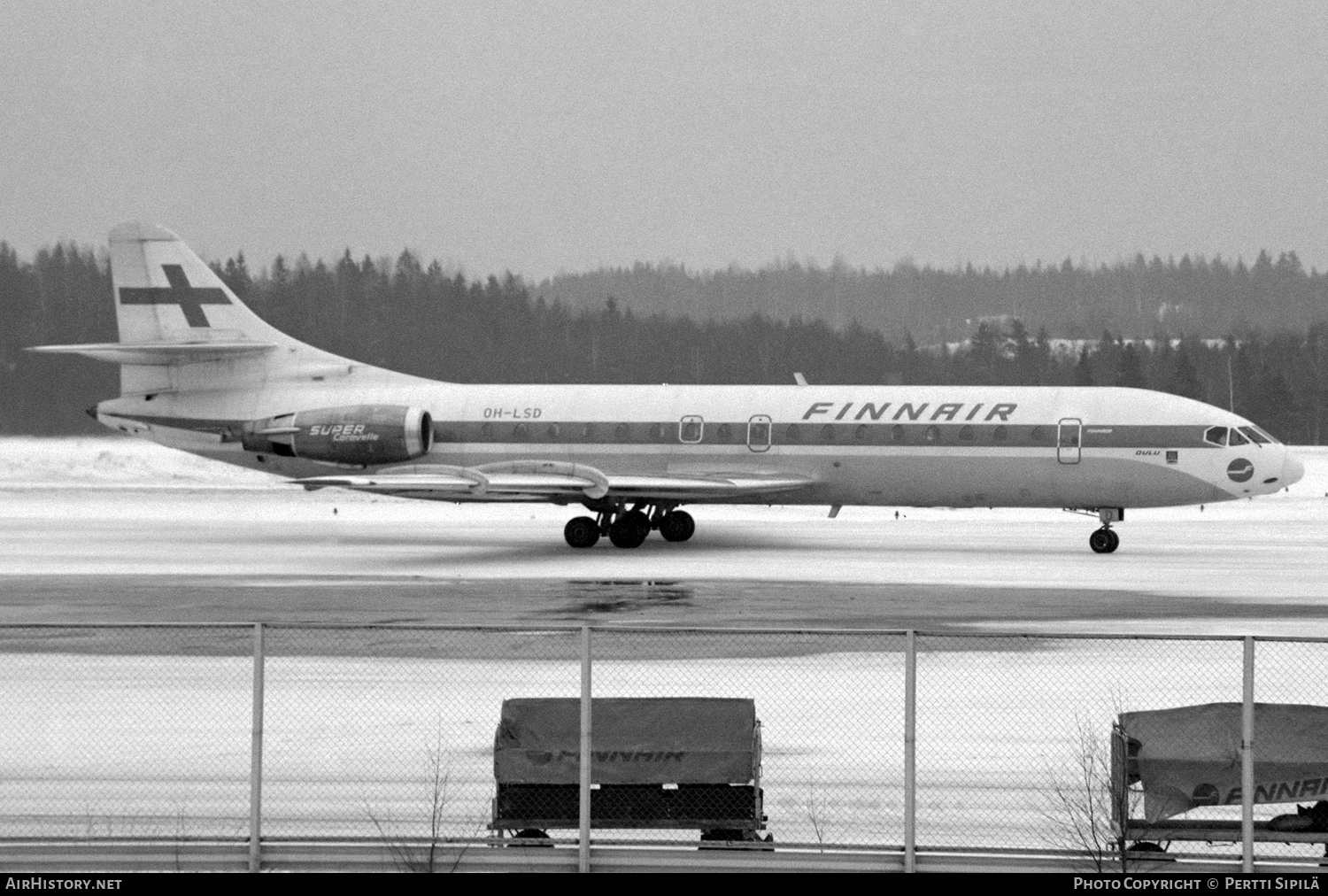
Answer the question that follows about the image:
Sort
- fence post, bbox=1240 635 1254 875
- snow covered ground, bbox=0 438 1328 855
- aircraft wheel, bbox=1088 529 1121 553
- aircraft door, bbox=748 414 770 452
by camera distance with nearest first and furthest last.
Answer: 1. fence post, bbox=1240 635 1254 875
2. snow covered ground, bbox=0 438 1328 855
3. aircraft wheel, bbox=1088 529 1121 553
4. aircraft door, bbox=748 414 770 452

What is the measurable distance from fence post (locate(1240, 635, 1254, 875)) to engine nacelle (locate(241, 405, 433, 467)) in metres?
24.9

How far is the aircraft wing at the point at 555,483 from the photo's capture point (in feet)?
96.0

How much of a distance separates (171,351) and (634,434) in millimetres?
10060

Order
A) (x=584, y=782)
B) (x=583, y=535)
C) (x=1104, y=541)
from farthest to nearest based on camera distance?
(x=583, y=535) < (x=1104, y=541) < (x=584, y=782)

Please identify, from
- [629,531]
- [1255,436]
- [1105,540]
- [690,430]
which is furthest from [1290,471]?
[629,531]

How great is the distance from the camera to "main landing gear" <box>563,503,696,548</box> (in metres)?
30.5

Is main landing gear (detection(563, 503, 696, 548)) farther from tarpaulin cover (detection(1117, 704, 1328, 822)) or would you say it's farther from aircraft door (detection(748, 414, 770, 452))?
tarpaulin cover (detection(1117, 704, 1328, 822))

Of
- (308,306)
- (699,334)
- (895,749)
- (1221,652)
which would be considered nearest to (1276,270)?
(699,334)

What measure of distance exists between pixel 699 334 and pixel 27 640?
1934 inches

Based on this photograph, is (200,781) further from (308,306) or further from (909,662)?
(308,306)

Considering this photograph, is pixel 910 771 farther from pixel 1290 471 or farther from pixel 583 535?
pixel 1290 471

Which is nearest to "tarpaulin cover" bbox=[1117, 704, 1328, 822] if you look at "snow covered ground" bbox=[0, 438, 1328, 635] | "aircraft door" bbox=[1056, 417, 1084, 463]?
"snow covered ground" bbox=[0, 438, 1328, 635]

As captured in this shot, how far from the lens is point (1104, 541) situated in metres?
29.2

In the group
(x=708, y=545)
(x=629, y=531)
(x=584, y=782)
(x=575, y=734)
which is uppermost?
(x=575, y=734)
